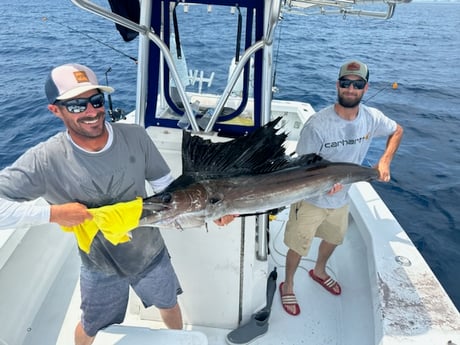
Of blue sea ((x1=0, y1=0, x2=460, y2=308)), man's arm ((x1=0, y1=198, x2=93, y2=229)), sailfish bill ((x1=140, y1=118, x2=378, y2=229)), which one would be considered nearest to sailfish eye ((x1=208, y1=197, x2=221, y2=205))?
sailfish bill ((x1=140, y1=118, x2=378, y2=229))

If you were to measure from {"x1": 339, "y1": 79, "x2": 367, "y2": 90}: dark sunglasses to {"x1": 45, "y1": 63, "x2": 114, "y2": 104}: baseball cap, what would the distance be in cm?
132

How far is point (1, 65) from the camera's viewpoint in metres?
9.26

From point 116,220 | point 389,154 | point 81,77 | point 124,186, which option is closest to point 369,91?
point 389,154

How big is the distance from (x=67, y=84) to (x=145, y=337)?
1166mm

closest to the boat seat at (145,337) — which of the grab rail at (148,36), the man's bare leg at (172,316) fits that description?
the man's bare leg at (172,316)

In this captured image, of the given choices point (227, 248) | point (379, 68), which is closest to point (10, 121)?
point (227, 248)

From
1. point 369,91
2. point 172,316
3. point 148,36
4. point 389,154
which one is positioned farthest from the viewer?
point 369,91

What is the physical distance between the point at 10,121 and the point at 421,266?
6964 mm

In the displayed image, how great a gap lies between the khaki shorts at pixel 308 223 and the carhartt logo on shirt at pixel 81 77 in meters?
1.42

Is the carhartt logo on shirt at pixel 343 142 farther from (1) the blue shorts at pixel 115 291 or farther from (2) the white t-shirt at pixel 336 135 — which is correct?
(1) the blue shorts at pixel 115 291

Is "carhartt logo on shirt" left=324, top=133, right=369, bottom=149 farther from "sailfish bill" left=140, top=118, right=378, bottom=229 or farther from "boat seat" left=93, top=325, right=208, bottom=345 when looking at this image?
"boat seat" left=93, top=325, right=208, bottom=345

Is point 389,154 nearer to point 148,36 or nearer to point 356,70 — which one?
point 356,70

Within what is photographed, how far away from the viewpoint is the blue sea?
412 centimetres

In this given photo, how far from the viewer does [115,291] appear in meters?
1.78
